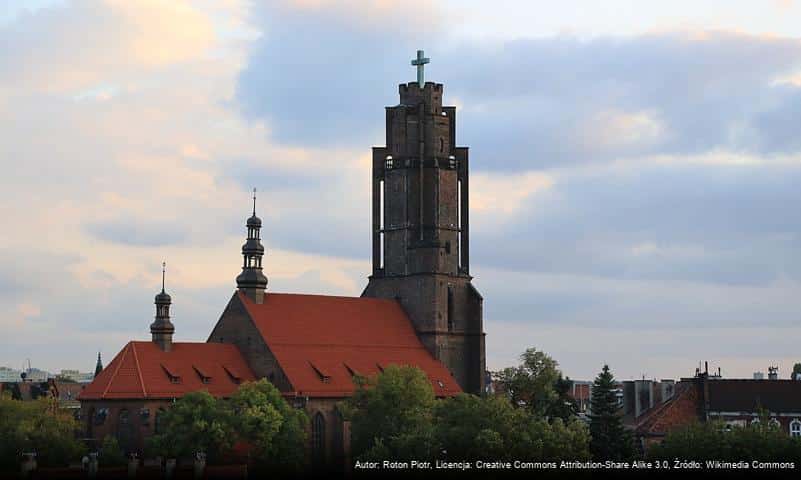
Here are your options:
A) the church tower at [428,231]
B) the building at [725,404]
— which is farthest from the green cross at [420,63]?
the building at [725,404]

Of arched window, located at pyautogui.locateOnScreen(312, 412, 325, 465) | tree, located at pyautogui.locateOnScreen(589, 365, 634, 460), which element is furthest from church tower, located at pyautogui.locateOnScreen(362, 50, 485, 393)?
tree, located at pyautogui.locateOnScreen(589, 365, 634, 460)

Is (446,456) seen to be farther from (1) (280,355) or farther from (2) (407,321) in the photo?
(2) (407,321)

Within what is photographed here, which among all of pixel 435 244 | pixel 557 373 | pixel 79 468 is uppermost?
pixel 435 244

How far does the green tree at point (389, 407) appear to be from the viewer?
118250 millimetres

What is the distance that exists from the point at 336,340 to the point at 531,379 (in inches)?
723

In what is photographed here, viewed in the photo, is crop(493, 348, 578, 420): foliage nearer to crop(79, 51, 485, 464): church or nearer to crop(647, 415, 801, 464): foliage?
crop(79, 51, 485, 464): church

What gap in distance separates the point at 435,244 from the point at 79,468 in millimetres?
46178

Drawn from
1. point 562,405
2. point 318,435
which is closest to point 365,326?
point 318,435

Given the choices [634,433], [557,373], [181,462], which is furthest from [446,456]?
[557,373]

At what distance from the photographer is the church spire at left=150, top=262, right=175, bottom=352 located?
12800 cm

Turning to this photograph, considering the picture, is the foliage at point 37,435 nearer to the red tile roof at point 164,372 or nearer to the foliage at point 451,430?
the red tile roof at point 164,372

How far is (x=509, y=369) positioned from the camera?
147 meters

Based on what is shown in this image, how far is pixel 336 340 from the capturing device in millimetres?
138750

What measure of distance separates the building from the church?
2081 centimetres
